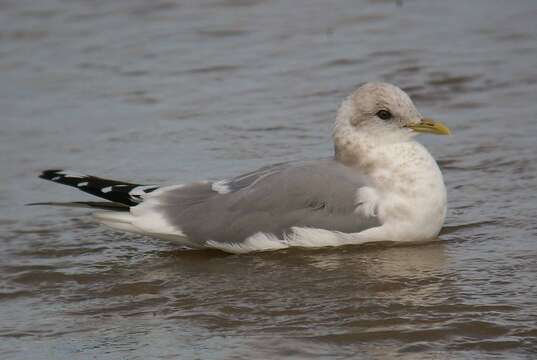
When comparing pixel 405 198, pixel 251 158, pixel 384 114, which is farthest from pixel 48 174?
pixel 405 198

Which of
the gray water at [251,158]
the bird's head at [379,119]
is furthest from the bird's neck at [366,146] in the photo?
the gray water at [251,158]

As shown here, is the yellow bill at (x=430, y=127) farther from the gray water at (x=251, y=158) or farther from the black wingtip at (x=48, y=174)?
the black wingtip at (x=48, y=174)

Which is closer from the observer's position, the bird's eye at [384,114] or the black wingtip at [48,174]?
the bird's eye at [384,114]

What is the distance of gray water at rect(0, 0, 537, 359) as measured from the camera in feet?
16.9

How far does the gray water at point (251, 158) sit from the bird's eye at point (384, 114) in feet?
2.37

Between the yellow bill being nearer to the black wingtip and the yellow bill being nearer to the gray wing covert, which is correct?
the gray wing covert

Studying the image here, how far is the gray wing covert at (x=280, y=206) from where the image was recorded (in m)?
6.21

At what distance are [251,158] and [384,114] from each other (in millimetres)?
1730

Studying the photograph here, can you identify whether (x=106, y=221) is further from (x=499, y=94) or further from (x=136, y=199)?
(x=499, y=94)

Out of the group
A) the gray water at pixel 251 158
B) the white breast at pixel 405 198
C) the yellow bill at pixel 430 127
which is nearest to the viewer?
the gray water at pixel 251 158

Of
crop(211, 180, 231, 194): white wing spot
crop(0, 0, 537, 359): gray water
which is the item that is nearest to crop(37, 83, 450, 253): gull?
crop(211, 180, 231, 194): white wing spot

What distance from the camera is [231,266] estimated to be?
6.24 m

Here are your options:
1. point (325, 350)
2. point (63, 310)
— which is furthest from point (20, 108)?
point (325, 350)

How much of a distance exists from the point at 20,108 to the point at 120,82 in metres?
0.98
